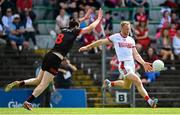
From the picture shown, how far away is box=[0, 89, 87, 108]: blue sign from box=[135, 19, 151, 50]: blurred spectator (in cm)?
490

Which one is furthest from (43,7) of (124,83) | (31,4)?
(124,83)

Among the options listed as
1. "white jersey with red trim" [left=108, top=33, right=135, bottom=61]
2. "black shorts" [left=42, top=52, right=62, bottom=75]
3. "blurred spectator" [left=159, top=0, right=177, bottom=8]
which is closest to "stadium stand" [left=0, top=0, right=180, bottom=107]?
"blurred spectator" [left=159, top=0, right=177, bottom=8]

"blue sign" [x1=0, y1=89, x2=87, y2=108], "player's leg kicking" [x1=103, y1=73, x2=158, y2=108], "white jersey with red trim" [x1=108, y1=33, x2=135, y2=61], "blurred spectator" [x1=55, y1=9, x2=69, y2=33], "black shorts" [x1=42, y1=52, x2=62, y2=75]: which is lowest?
"blue sign" [x1=0, y1=89, x2=87, y2=108]

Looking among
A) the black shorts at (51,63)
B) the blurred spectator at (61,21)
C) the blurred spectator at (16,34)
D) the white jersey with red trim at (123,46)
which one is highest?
the blurred spectator at (61,21)

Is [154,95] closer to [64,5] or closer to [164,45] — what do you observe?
[164,45]

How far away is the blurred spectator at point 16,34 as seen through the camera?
31.5 m

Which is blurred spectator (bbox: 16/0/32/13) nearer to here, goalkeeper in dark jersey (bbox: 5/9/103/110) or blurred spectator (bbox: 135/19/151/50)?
blurred spectator (bbox: 135/19/151/50)

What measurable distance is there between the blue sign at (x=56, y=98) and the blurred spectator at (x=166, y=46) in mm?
5396

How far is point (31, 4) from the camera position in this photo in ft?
111

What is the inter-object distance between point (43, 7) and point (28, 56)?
378 centimetres

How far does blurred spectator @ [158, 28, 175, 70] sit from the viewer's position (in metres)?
33.0

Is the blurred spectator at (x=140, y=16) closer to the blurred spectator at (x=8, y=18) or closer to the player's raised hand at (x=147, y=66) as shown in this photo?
the blurred spectator at (x=8, y=18)

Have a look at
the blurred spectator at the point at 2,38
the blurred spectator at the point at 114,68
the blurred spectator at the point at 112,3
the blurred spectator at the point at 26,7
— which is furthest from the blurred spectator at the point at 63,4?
the blurred spectator at the point at 114,68

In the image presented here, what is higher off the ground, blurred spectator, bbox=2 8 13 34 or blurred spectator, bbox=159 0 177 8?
blurred spectator, bbox=159 0 177 8
